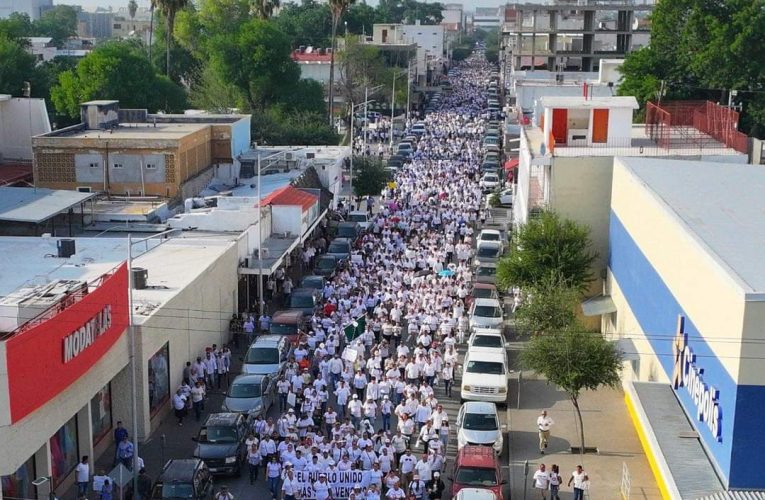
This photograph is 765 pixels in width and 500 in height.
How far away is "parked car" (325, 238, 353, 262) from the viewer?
39656 millimetres

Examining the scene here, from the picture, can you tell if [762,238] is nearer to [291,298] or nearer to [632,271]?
[632,271]

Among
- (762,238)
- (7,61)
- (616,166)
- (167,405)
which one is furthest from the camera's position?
(7,61)

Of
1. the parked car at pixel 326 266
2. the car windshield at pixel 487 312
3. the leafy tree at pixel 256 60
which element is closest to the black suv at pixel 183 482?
the car windshield at pixel 487 312

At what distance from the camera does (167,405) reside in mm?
25047

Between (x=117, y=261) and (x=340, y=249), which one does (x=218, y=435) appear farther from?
(x=340, y=249)

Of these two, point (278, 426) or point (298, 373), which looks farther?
point (298, 373)

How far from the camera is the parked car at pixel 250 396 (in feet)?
77.7

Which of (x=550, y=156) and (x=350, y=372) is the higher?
(x=550, y=156)

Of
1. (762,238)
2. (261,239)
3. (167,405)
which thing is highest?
(762,238)

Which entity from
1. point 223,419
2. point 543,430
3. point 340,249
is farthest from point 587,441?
point 340,249

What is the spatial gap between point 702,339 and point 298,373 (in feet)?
33.7

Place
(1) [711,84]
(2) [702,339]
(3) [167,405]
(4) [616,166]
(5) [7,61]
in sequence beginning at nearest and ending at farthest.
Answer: (2) [702,339], (3) [167,405], (4) [616,166], (1) [711,84], (5) [7,61]

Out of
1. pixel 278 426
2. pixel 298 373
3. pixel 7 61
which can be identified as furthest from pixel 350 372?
pixel 7 61


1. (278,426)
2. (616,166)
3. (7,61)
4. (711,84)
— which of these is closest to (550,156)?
(616,166)
